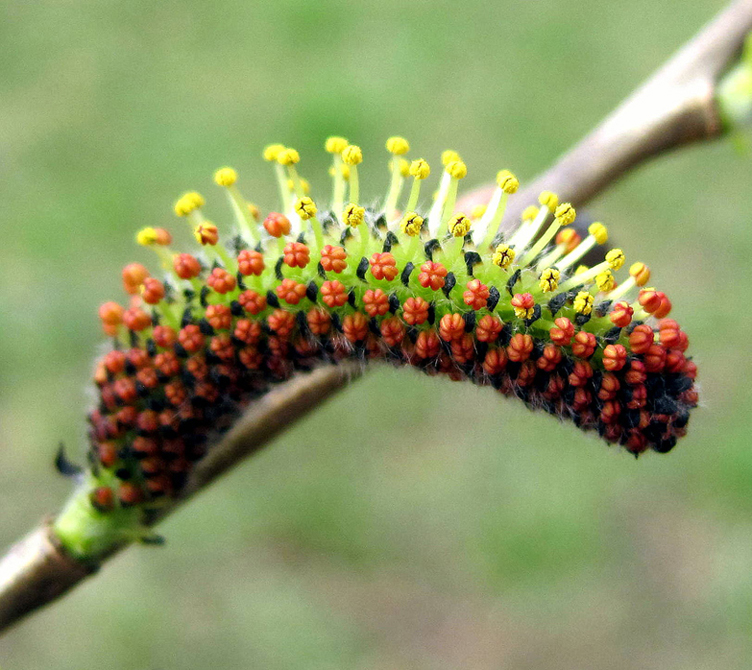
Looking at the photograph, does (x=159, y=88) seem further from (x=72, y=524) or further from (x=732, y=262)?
(x=72, y=524)

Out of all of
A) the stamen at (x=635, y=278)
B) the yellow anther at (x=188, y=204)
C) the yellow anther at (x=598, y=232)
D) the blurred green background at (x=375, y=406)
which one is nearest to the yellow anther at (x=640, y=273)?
the stamen at (x=635, y=278)

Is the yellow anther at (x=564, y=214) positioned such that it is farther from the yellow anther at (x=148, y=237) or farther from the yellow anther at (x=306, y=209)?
the yellow anther at (x=148, y=237)

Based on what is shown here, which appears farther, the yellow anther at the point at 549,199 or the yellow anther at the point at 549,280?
the yellow anther at the point at 549,199

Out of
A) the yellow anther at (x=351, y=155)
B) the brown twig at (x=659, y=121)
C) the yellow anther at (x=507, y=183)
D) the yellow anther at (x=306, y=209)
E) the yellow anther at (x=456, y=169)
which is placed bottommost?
the yellow anther at (x=306, y=209)

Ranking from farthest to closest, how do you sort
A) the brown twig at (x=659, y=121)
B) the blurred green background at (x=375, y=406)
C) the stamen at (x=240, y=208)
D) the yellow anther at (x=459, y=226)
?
the blurred green background at (x=375, y=406)
the brown twig at (x=659, y=121)
the stamen at (x=240, y=208)
the yellow anther at (x=459, y=226)

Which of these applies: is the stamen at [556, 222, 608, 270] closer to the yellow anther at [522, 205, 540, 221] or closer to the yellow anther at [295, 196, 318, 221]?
the yellow anther at [522, 205, 540, 221]

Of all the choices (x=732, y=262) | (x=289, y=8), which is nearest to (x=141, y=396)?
(x=732, y=262)

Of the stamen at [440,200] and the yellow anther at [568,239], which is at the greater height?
the stamen at [440,200]

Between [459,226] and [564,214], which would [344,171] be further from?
[564,214]

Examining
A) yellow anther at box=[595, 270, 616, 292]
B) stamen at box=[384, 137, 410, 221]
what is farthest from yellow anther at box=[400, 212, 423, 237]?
yellow anther at box=[595, 270, 616, 292]
